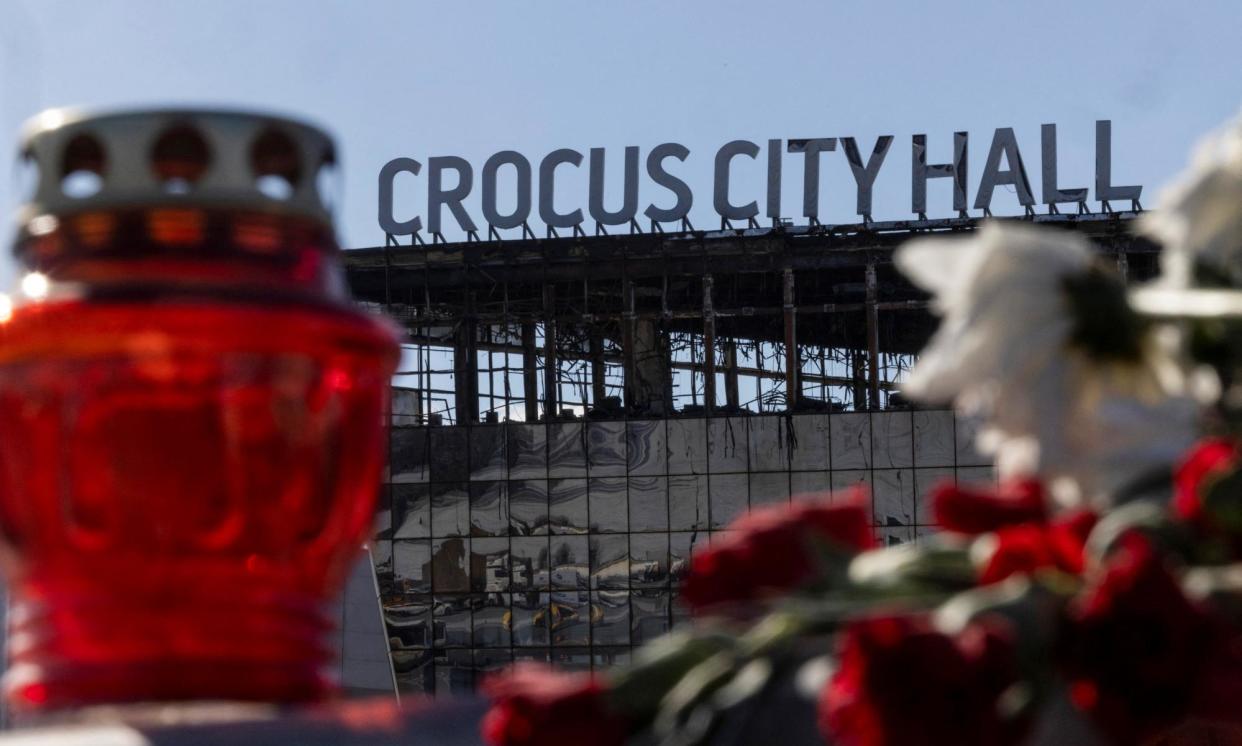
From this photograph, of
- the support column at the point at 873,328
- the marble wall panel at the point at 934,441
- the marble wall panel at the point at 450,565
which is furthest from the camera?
the support column at the point at 873,328

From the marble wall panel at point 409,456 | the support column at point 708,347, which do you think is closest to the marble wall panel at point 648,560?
the support column at point 708,347

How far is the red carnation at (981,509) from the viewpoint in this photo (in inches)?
56.2

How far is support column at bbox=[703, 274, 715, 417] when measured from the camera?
125 feet

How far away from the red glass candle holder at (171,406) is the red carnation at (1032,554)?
88 cm

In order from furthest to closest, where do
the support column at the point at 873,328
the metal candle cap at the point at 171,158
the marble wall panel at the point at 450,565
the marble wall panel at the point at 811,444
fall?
the support column at the point at 873,328 < the marble wall panel at the point at 450,565 < the marble wall panel at the point at 811,444 < the metal candle cap at the point at 171,158

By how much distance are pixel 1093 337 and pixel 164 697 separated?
1100mm

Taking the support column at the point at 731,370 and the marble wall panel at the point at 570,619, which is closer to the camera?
the marble wall panel at the point at 570,619

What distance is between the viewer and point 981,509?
4.72 ft

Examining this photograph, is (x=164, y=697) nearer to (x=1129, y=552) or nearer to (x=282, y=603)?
(x=282, y=603)

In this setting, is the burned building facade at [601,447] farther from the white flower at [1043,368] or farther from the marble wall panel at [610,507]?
the white flower at [1043,368]

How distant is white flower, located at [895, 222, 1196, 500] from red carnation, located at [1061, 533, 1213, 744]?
221 mm

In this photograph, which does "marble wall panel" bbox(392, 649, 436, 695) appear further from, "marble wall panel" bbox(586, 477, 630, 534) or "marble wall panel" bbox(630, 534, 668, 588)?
"marble wall panel" bbox(630, 534, 668, 588)

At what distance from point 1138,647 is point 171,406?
112 cm

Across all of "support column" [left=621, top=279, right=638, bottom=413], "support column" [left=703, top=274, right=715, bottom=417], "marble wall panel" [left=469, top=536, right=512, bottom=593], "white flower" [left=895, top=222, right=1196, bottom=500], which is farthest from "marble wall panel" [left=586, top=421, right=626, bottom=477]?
"white flower" [left=895, top=222, right=1196, bottom=500]
